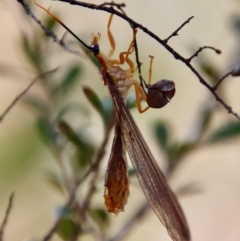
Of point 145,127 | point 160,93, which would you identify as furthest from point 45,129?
point 145,127

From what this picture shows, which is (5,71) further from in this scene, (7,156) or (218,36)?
(218,36)

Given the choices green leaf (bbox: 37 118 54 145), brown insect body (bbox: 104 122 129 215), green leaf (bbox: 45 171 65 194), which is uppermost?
green leaf (bbox: 37 118 54 145)

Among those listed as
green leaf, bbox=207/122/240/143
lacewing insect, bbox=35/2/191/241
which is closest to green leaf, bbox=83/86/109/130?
lacewing insect, bbox=35/2/191/241

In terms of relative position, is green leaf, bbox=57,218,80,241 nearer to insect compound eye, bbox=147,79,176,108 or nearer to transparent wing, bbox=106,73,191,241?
transparent wing, bbox=106,73,191,241

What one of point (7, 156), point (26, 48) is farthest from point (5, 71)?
point (7, 156)

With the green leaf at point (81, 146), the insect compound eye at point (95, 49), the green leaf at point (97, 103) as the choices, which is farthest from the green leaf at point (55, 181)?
the insect compound eye at point (95, 49)

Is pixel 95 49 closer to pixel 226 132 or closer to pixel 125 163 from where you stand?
pixel 125 163
